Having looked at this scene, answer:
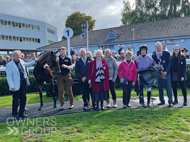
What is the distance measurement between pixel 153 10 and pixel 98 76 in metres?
35.4

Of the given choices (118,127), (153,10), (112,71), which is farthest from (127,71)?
(153,10)

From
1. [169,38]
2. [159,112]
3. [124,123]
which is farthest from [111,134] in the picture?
[169,38]

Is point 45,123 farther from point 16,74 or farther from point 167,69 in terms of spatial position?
point 167,69

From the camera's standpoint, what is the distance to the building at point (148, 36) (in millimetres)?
22797

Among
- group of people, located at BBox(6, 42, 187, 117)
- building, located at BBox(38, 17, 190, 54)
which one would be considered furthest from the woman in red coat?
building, located at BBox(38, 17, 190, 54)

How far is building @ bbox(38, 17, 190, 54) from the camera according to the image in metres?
22.8

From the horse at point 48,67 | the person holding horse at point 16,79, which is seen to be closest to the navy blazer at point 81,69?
→ the horse at point 48,67

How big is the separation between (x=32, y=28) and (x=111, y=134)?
43.0 meters

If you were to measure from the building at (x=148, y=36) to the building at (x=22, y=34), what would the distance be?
14171 mm

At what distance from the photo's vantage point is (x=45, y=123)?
4867mm

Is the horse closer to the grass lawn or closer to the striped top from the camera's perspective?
the striped top

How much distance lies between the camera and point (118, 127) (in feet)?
14.5

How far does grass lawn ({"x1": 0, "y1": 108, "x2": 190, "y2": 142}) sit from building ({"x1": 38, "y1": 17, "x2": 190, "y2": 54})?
772 inches

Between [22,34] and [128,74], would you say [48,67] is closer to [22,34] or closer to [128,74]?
[128,74]
